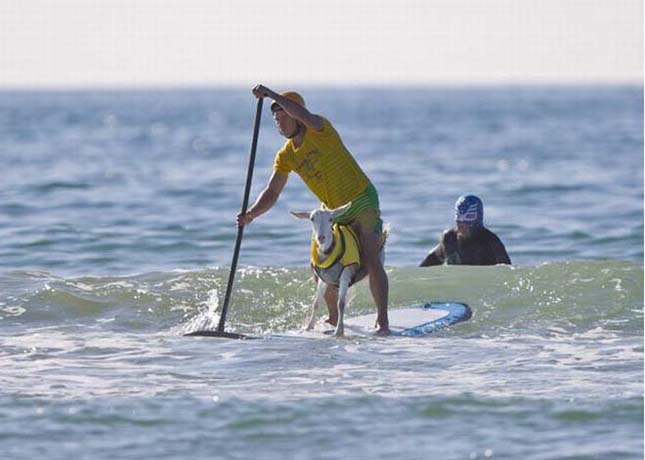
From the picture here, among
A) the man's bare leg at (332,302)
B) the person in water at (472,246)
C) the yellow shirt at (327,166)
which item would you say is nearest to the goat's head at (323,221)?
the yellow shirt at (327,166)

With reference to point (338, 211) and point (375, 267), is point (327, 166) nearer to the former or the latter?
point (338, 211)

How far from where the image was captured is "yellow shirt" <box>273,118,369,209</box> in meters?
12.2

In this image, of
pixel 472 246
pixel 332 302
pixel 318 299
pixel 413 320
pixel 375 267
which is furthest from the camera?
pixel 472 246

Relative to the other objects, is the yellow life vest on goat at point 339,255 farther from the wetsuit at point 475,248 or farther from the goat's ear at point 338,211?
the wetsuit at point 475,248

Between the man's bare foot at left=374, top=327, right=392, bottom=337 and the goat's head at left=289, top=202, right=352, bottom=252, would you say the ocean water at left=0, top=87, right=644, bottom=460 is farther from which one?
the goat's head at left=289, top=202, right=352, bottom=252

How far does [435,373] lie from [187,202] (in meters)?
17.6

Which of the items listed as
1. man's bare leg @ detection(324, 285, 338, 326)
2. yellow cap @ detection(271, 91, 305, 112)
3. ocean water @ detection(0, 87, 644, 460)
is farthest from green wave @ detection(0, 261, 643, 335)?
yellow cap @ detection(271, 91, 305, 112)

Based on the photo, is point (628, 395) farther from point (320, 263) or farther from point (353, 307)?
point (353, 307)

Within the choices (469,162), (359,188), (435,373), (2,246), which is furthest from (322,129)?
(469,162)

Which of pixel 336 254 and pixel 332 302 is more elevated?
pixel 336 254

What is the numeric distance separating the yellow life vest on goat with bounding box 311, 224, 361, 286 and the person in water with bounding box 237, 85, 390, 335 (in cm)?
9

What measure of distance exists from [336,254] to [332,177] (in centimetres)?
63

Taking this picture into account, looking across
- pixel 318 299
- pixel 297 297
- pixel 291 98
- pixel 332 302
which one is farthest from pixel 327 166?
pixel 297 297

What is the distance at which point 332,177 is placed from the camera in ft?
40.4
